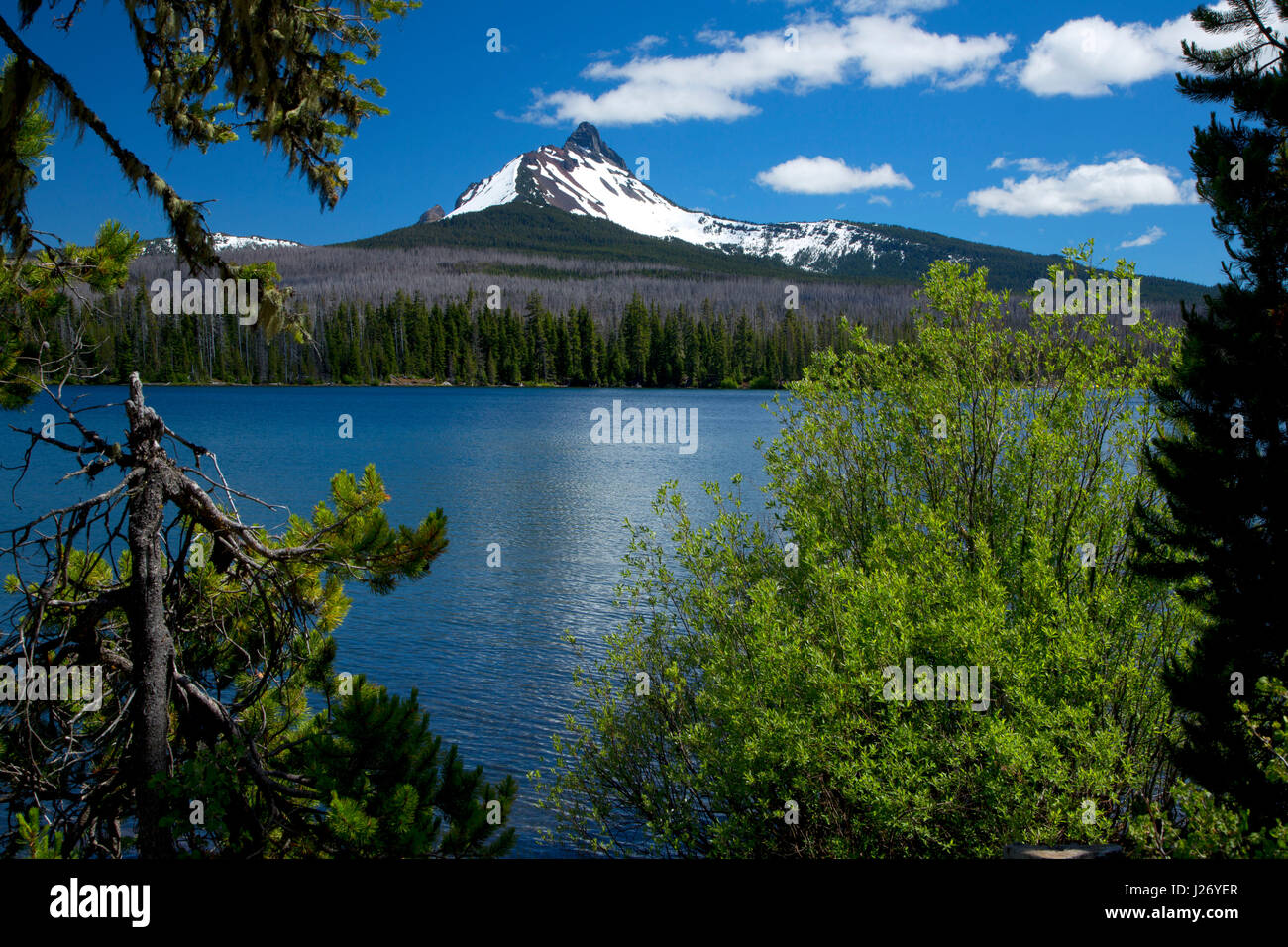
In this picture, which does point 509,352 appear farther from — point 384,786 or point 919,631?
point 384,786

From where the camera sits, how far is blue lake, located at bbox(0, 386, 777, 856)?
1898 centimetres

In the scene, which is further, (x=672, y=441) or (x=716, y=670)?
(x=672, y=441)

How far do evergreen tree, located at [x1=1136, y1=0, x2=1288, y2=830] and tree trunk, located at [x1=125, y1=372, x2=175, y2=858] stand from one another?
11.3 m

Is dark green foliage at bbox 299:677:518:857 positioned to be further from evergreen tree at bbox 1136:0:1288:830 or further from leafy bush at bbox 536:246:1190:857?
evergreen tree at bbox 1136:0:1288:830

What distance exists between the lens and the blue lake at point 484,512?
19.0m

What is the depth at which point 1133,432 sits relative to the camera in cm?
1368

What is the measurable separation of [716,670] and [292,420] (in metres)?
71.0

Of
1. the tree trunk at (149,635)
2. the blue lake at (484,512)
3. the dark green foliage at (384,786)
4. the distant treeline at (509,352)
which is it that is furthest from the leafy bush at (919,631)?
the distant treeline at (509,352)

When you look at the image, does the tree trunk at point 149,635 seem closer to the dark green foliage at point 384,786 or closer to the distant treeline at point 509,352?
the dark green foliage at point 384,786

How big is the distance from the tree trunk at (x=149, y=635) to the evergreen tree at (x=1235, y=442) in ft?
37.1

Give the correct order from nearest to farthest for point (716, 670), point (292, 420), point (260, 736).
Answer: point (260, 736)
point (716, 670)
point (292, 420)

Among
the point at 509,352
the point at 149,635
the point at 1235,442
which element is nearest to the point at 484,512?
the point at 1235,442
